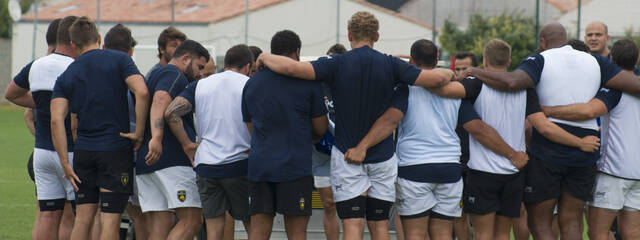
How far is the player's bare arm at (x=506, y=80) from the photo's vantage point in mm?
5531

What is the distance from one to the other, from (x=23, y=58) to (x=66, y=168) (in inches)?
1425

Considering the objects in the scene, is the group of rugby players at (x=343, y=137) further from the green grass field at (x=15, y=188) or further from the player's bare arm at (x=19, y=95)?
the green grass field at (x=15, y=188)

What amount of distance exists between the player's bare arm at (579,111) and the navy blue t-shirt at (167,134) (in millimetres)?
2958

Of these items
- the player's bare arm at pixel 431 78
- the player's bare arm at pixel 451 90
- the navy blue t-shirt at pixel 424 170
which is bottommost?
the navy blue t-shirt at pixel 424 170

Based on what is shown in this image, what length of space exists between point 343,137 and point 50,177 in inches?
107

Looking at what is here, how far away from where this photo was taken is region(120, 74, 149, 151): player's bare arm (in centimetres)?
577

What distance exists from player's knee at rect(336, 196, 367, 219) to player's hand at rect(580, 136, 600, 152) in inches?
71.2

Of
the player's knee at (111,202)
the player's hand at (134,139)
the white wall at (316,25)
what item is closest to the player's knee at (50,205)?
the player's knee at (111,202)

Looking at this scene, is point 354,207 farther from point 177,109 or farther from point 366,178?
point 177,109

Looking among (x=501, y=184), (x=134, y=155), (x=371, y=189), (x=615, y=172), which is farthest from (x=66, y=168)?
(x=615, y=172)

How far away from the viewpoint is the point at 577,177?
19.1 ft

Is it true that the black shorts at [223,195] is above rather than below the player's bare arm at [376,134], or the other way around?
below

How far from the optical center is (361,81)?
17.3ft

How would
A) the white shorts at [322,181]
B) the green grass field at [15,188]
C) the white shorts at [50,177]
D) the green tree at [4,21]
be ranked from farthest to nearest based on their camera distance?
the green tree at [4,21] < the green grass field at [15,188] < the white shorts at [322,181] < the white shorts at [50,177]
